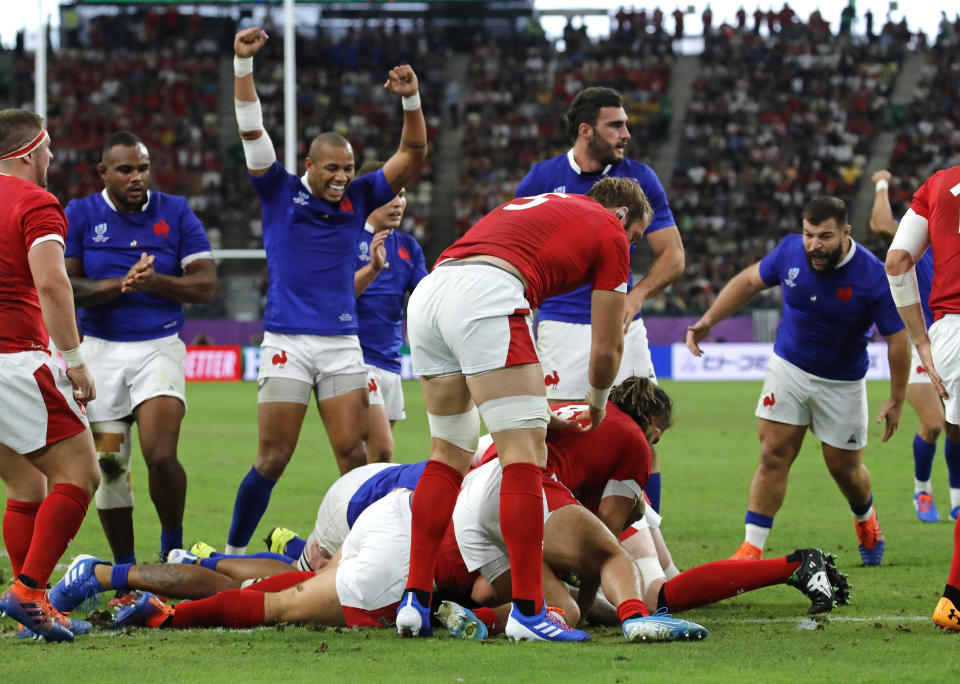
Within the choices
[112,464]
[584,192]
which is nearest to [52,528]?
[112,464]

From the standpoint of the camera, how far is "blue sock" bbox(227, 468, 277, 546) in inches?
278

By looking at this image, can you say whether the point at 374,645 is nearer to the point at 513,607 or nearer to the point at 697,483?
the point at 513,607

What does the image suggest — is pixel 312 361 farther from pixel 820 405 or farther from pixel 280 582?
pixel 820 405

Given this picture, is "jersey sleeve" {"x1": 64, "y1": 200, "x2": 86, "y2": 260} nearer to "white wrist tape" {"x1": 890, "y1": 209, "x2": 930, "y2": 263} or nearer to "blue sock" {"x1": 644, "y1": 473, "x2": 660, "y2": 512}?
"blue sock" {"x1": 644, "y1": 473, "x2": 660, "y2": 512}

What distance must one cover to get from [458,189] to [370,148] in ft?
8.92

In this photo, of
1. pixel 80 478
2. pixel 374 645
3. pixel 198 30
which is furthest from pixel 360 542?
pixel 198 30

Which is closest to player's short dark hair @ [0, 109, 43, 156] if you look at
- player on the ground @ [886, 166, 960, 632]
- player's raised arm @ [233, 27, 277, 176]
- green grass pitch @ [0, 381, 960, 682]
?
player's raised arm @ [233, 27, 277, 176]

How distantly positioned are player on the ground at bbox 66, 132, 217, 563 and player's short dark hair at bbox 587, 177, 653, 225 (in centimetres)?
250

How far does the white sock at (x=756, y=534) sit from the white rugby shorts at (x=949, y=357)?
2174mm

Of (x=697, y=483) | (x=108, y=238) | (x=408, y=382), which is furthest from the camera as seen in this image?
(x=408, y=382)

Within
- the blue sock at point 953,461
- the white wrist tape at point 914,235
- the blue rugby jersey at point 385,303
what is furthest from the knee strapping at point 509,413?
the blue sock at point 953,461

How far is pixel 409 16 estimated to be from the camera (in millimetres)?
40000

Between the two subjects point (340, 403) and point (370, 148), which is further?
point (370, 148)

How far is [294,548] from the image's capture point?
275 inches
